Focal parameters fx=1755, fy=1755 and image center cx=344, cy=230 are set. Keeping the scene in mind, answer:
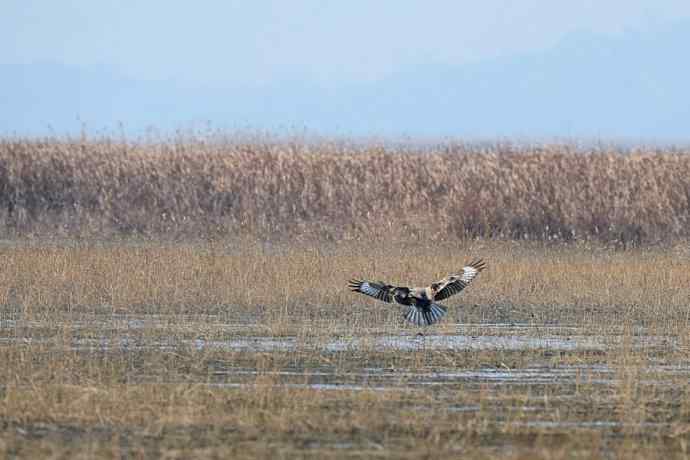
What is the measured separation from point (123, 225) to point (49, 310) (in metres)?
11.1

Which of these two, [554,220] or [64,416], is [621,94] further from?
[64,416]

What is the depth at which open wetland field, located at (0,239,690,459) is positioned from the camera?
8.40 meters

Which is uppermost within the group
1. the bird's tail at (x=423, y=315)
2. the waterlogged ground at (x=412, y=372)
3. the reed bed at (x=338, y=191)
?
the reed bed at (x=338, y=191)

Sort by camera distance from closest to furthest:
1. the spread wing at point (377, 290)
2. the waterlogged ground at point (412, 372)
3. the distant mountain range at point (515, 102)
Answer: the waterlogged ground at point (412, 372) < the spread wing at point (377, 290) < the distant mountain range at point (515, 102)

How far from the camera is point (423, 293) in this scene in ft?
43.0

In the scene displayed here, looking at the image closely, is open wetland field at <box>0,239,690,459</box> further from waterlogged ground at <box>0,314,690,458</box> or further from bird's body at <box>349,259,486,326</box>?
bird's body at <box>349,259,486,326</box>

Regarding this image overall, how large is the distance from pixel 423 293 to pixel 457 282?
275 mm

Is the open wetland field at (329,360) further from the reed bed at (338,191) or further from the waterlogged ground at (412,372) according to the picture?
the reed bed at (338,191)

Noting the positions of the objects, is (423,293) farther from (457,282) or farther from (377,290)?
(377,290)

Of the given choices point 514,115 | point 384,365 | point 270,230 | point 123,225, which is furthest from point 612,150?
point 514,115

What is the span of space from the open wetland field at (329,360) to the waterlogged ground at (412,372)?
2 cm

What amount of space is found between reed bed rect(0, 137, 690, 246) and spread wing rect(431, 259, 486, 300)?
10.9 m

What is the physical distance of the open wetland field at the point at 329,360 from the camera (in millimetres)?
8398

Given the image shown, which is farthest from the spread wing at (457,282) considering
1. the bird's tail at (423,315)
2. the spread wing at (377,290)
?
the spread wing at (377,290)
